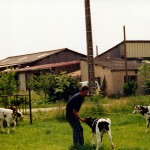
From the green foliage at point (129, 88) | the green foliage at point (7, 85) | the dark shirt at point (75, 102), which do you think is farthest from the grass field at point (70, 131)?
the green foliage at point (129, 88)

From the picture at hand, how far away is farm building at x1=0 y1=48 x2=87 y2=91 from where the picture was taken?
43381mm

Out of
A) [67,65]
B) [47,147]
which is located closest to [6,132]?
[47,147]

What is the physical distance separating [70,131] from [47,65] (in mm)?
30954

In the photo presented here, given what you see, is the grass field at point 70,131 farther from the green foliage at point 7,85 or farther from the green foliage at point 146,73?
the green foliage at point 146,73

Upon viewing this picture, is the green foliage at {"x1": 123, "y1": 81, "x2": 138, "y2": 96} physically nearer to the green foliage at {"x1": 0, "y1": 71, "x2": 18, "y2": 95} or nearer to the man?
the green foliage at {"x1": 0, "y1": 71, "x2": 18, "y2": 95}

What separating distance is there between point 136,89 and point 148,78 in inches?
68.1

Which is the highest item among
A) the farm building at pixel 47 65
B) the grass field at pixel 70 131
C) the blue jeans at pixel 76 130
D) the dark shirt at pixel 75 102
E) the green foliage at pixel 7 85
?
the farm building at pixel 47 65

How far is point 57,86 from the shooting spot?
101 feet

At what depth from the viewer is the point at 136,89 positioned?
35.0 m

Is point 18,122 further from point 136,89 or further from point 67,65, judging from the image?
point 67,65

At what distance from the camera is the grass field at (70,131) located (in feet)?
39.2

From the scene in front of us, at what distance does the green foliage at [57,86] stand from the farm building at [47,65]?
762 centimetres

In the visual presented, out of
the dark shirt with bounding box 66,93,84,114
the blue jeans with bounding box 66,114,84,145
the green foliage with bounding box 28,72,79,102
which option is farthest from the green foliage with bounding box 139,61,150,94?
the dark shirt with bounding box 66,93,84,114

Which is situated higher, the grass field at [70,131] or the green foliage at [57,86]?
the green foliage at [57,86]
